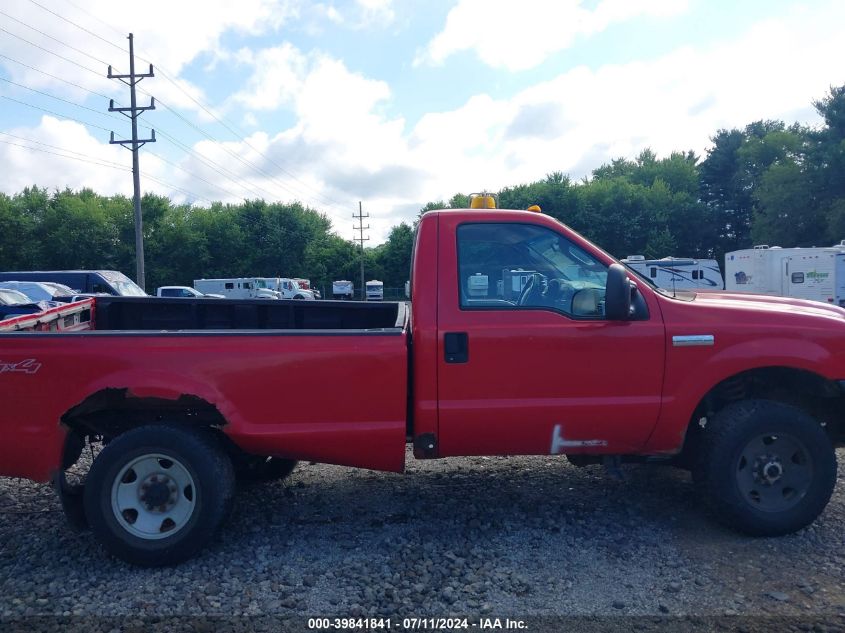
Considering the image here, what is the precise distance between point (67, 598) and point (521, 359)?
2887 mm

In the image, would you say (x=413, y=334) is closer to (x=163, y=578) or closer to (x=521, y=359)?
(x=521, y=359)

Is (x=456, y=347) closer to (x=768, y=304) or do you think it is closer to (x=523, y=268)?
(x=523, y=268)

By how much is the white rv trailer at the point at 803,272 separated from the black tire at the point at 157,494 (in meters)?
19.7

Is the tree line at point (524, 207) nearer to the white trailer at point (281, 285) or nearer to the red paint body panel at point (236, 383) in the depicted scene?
the white trailer at point (281, 285)

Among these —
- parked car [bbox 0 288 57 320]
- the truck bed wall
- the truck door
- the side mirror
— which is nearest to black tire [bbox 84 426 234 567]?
the truck door

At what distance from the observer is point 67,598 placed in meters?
3.74

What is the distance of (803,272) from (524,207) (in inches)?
1158

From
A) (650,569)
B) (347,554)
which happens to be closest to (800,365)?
(650,569)

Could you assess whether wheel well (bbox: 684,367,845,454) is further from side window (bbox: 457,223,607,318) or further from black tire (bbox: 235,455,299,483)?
black tire (bbox: 235,455,299,483)

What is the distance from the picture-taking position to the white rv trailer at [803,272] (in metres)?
20.5

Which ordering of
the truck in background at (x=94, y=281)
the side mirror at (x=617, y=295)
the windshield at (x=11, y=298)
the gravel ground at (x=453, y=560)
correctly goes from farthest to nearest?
the truck in background at (x=94, y=281) → the windshield at (x=11, y=298) → the side mirror at (x=617, y=295) → the gravel ground at (x=453, y=560)

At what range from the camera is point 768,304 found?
4590 mm

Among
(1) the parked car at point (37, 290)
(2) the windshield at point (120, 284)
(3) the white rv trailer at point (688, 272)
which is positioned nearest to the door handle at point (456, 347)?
(3) the white rv trailer at point (688, 272)

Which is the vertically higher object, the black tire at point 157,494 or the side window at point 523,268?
the side window at point 523,268
